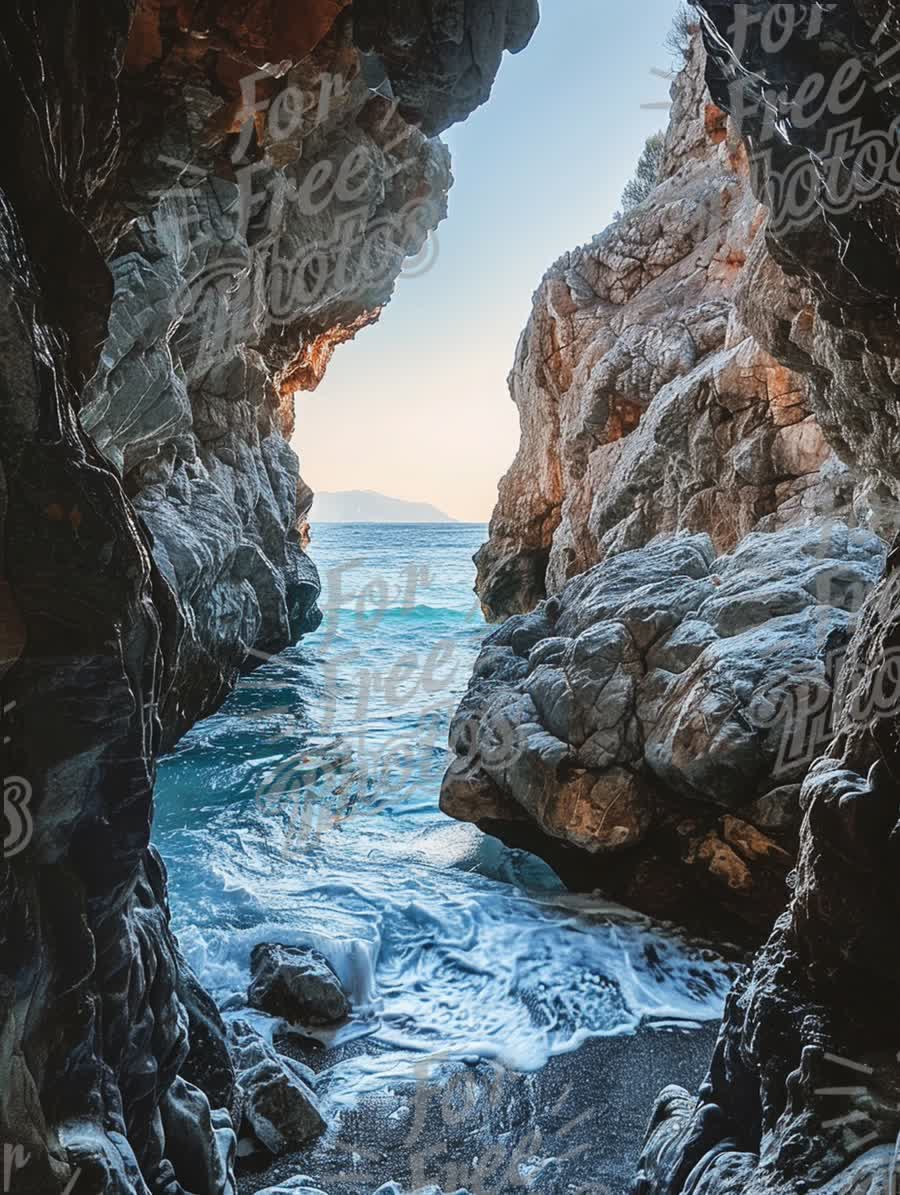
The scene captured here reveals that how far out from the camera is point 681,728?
7.54 metres

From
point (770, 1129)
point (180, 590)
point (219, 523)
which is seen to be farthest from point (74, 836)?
point (219, 523)

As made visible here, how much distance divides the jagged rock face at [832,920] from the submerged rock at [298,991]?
11.6ft

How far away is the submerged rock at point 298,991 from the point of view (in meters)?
6.97

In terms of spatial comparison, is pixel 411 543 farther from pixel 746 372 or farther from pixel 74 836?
pixel 74 836

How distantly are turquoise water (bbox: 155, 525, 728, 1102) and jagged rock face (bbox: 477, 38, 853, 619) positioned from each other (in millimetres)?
7634

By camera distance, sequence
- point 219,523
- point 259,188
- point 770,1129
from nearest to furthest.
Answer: point 770,1129
point 259,188
point 219,523

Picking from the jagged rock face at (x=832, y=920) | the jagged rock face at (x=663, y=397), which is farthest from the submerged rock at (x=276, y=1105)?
the jagged rock face at (x=663, y=397)

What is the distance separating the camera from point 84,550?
9.98 feet

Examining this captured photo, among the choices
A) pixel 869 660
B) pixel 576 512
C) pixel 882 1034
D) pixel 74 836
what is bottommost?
pixel 882 1034

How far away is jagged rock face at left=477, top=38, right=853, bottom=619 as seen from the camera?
13.7 m

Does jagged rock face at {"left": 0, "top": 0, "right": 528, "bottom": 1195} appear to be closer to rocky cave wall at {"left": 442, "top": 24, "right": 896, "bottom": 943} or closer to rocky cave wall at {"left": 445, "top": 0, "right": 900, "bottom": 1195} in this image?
rocky cave wall at {"left": 445, "top": 0, "right": 900, "bottom": 1195}

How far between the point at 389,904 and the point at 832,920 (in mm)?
7004

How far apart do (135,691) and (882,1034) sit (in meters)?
3.82

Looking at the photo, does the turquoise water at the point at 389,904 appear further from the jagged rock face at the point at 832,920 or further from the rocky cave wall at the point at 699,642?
the jagged rock face at the point at 832,920
